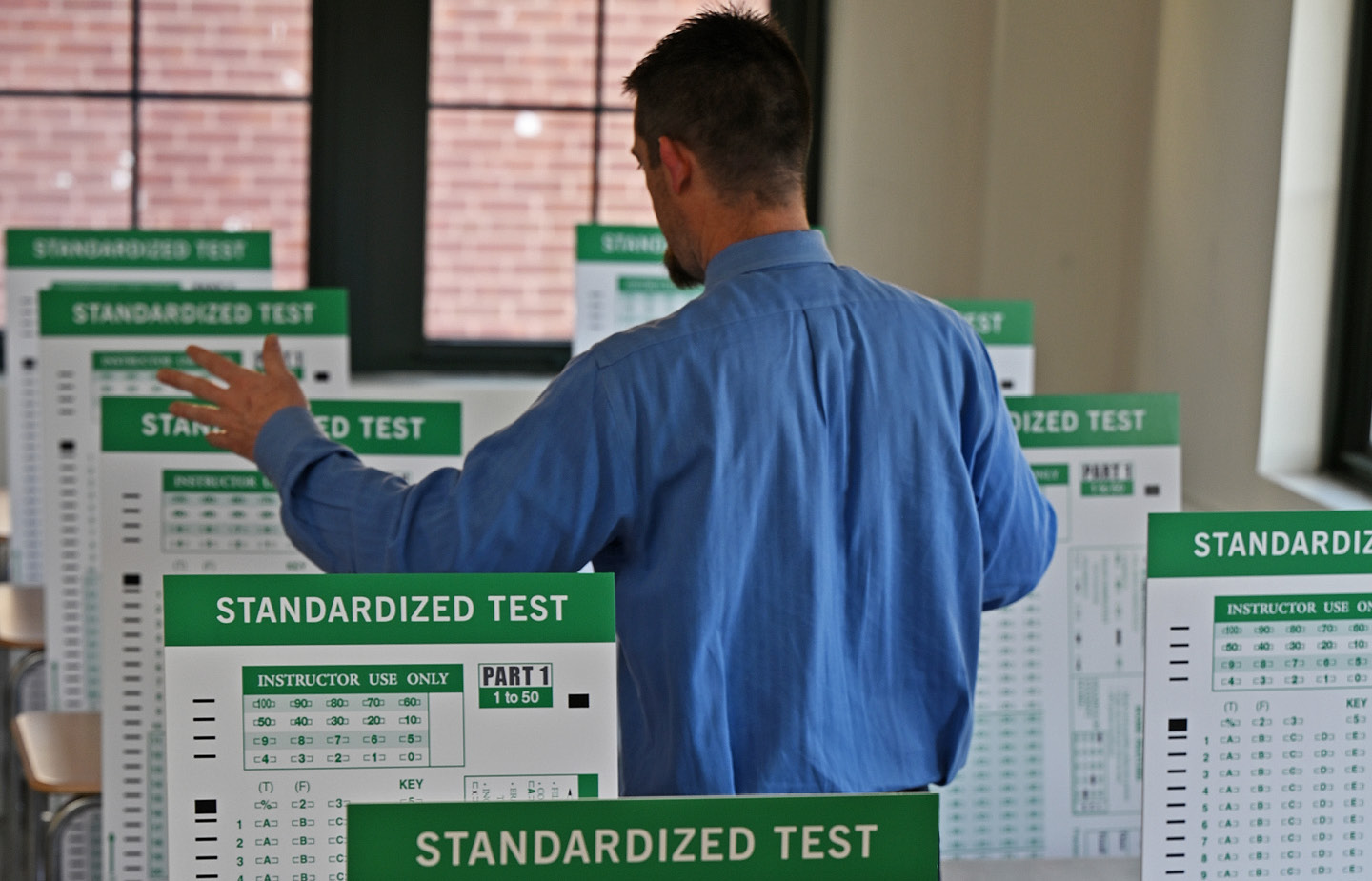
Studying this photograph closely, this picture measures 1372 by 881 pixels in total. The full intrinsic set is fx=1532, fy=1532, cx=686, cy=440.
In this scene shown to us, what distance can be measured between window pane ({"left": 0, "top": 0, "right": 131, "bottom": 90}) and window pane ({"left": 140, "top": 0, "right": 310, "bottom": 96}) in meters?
0.08

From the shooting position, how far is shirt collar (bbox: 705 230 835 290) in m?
1.53

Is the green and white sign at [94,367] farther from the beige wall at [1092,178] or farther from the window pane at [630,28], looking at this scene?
the window pane at [630,28]

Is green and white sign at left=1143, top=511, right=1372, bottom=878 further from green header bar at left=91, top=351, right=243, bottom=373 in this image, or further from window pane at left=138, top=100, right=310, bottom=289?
window pane at left=138, top=100, right=310, bottom=289

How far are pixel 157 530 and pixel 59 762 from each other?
568 millimetres

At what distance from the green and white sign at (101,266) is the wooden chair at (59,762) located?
2.27 feet

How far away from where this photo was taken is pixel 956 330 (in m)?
1.56

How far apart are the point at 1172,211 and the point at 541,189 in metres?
1.96

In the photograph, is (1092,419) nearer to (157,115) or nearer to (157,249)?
(157,249)

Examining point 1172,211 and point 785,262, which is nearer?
point 785,262

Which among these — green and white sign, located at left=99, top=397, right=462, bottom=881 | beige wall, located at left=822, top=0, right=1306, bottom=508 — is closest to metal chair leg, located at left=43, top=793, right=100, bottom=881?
green and white sign, located at left=99, top=397, right=462, bottom=881

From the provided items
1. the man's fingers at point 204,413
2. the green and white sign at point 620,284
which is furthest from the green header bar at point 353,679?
the green and white sign at point 620,284

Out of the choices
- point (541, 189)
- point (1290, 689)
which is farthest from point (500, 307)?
point (1290, 689)

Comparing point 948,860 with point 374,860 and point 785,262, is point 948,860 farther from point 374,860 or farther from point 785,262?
point 374,860

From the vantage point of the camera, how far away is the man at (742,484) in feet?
4.68
